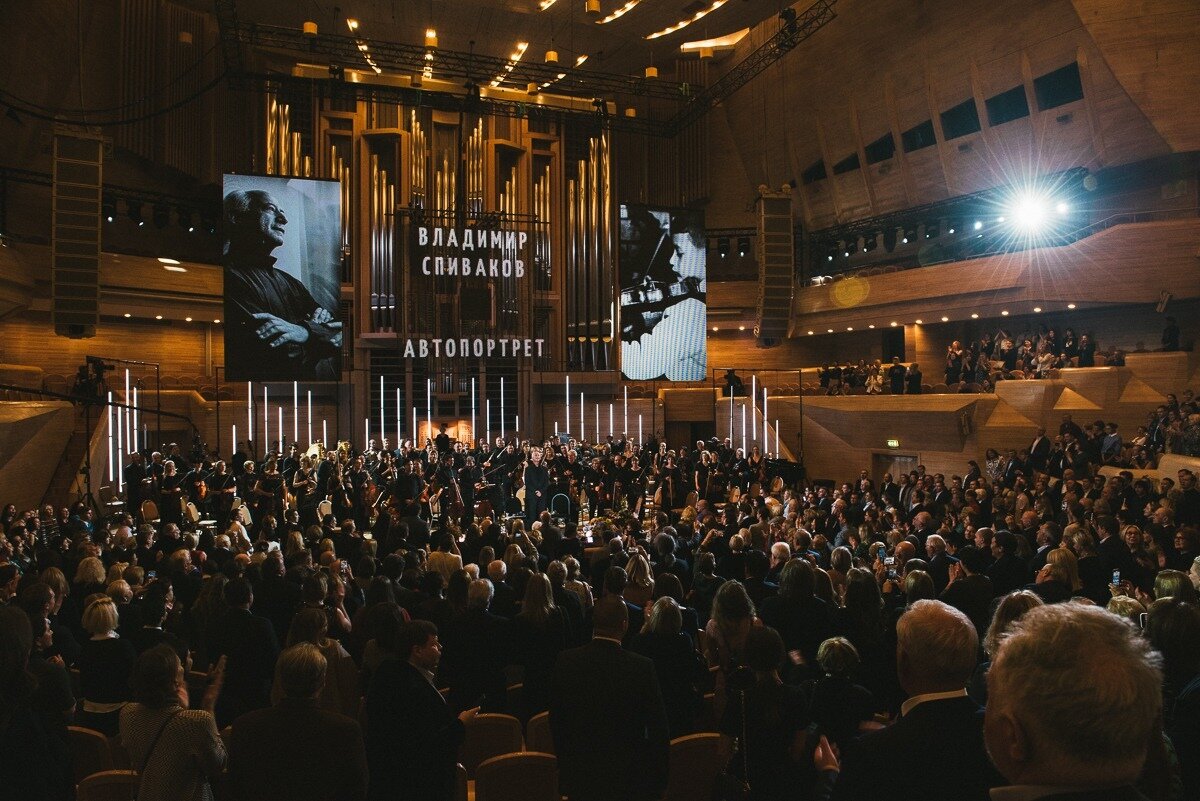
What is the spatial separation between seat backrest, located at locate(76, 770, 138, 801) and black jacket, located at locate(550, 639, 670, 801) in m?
1.55

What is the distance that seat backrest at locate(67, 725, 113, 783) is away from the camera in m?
3.58

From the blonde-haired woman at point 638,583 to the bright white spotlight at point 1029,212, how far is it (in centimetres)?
1650

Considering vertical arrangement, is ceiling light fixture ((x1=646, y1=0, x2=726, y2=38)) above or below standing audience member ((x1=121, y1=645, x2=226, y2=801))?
above

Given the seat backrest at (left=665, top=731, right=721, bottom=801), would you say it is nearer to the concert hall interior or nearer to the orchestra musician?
the concert hall interior

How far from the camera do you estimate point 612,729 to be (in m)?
3.22

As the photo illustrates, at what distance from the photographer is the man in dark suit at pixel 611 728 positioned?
322cm

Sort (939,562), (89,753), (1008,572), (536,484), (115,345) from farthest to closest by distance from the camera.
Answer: (115,345) < (536,484) < (939,562) < (1008,572) < (89,753)

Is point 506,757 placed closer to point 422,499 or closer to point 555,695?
point 555,695

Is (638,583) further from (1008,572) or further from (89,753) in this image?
(1008,572)

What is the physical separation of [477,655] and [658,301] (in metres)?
18.6

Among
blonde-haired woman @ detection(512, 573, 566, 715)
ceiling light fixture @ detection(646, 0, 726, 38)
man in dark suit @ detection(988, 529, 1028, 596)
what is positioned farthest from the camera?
ceiling light fixture @ detection(646, 0, 726, 38)

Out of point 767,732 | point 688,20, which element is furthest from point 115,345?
point 767,732

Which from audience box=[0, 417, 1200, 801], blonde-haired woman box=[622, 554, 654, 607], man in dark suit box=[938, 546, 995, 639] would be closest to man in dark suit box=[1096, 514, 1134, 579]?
audience box=[0, 417, 1200, 801]

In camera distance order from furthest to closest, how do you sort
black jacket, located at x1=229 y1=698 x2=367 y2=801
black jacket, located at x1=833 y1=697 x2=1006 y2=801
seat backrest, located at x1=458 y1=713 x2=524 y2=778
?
1. seat backrest, located at x1=458 y1=713 x2=524 y2=778
2. black jacket, located at x1=229 y1=698 x2=367 y2=801
3. black jacket, located at x1=833 y1=697 x2=1006 y2=801
